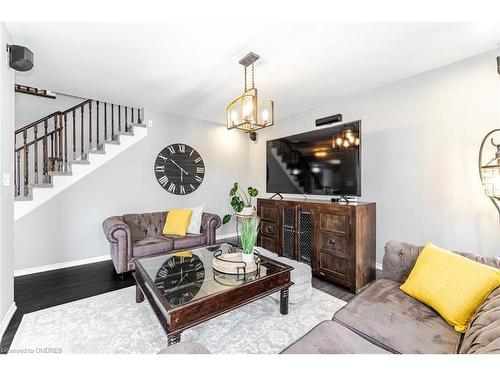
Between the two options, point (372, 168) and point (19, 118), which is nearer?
point (372, 168)

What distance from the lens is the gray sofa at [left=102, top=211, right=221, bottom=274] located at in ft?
9.08

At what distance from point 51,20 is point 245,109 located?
1.69 m

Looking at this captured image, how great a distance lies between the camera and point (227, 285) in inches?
66.5

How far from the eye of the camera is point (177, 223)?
11.5 ft

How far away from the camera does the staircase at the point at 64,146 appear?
3.16m

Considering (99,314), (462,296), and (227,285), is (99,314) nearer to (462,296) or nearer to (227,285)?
(227,285)

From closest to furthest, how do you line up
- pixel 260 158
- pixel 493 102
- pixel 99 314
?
pixel 99 314
pixel 493 102
pixel 260 158

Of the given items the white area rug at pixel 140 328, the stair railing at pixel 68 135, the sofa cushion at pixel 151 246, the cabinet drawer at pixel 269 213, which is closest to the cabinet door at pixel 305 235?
the cabinet drawer at pixel 269 213

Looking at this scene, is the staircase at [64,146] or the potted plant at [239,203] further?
the potted plant at [239,203]

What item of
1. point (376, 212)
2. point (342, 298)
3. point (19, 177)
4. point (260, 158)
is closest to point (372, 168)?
point (376, 212)

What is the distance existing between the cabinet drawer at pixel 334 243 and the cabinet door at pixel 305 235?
0.14 m

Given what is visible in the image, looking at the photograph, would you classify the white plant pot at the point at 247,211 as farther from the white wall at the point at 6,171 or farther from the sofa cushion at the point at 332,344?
the sofa cushion at the point at 332,344

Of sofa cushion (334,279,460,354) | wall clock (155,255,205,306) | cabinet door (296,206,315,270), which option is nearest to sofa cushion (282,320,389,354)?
sofa cushion (334,279,460,354)

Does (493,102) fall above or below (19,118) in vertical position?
below
